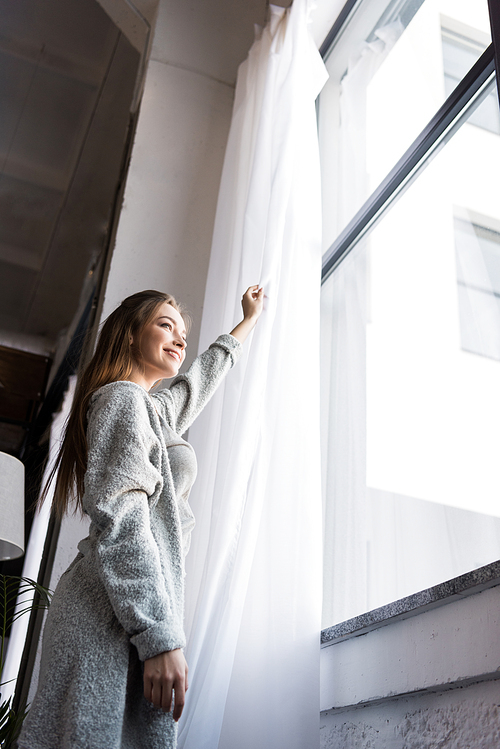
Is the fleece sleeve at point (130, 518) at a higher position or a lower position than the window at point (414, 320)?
lower

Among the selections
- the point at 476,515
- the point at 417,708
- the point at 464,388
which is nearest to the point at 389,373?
the point at 464,388

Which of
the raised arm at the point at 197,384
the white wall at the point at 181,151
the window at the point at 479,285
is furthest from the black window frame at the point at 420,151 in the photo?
the white wall at the point at 181,151

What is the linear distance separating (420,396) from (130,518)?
70 centimetres

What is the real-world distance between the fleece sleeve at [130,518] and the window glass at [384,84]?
0.92m

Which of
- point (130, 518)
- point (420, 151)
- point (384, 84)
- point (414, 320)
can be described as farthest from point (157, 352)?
point (384, 84)

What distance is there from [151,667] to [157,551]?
6.3 inches

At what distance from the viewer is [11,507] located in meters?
2.01

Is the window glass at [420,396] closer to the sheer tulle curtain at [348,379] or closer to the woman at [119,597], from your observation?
the sheer tulle curtain at [348,379]

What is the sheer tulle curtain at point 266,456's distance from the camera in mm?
1275

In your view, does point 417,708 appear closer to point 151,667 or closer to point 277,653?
point 277,653

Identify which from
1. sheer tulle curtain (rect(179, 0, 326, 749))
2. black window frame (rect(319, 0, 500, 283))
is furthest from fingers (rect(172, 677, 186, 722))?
black window frame (rect(319, 0, 500, 283))

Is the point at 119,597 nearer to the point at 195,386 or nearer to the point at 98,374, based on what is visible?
the point at 98,374

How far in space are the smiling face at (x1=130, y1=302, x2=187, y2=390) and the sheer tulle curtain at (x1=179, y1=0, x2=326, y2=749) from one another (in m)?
0.26

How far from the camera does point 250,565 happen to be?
1.41m
